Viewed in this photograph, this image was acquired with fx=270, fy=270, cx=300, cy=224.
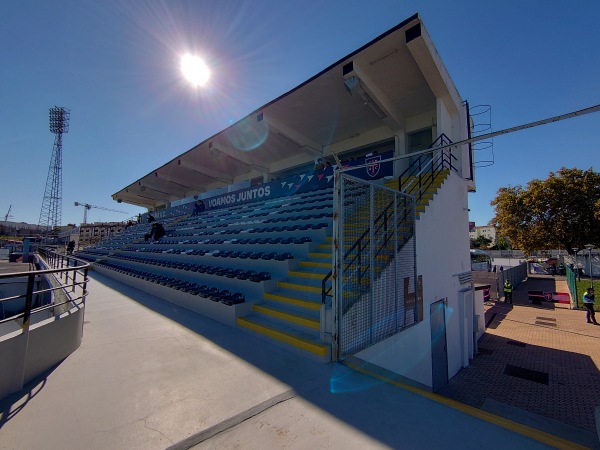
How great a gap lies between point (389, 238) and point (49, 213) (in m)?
63.9

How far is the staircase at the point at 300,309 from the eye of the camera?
3.58 metres

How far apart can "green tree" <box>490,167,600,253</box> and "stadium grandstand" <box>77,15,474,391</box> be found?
→ 18.7m

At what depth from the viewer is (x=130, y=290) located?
7.95 m

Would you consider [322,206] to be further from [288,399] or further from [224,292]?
[288,399]

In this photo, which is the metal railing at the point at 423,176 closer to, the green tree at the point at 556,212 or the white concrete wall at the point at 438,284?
the white concrete wall at the point at 438,284

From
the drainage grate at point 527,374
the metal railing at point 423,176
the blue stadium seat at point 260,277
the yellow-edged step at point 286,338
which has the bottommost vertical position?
the drainage grate at point 527,374

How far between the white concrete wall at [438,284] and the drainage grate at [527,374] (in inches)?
44.0

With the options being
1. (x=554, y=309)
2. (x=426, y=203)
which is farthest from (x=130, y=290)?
(x=554, y=309)

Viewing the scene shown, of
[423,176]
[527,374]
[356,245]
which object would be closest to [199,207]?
[423,176]

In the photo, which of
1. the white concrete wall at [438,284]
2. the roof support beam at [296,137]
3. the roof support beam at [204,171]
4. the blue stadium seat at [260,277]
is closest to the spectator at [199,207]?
the roof support beam at [204,171]

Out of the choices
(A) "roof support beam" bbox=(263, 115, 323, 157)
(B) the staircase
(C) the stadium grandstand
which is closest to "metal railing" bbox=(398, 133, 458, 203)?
(C) the stadium grandstand

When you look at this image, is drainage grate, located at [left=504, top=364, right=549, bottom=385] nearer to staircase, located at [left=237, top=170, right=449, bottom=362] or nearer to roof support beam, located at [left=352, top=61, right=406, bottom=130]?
staircase, located at [left=237, top=170, right=449, bottom=362]

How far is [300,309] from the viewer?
4371mm

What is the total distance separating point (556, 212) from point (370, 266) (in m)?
27.8
